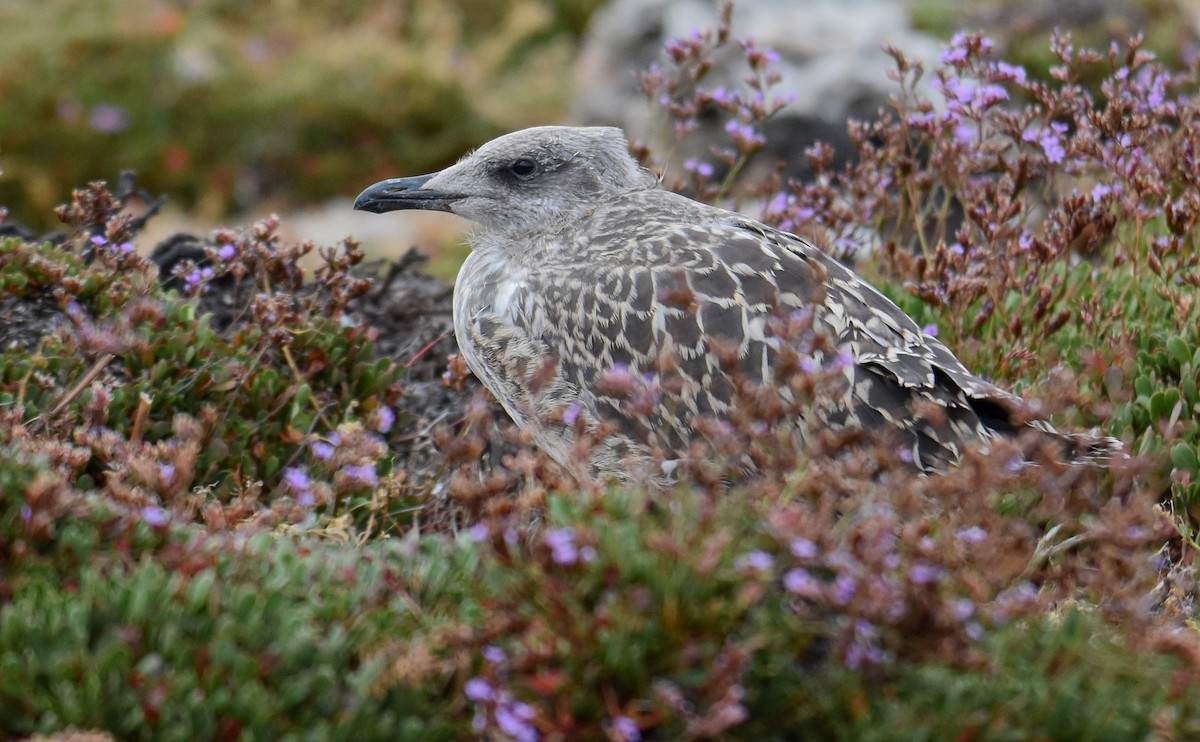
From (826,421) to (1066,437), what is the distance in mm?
756

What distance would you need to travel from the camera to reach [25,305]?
5691mm

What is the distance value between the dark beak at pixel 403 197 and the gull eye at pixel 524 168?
0.26 metres

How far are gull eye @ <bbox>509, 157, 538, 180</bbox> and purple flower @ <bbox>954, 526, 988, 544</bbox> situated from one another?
291 centimetres

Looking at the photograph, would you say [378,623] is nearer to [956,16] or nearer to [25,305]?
[25,305]

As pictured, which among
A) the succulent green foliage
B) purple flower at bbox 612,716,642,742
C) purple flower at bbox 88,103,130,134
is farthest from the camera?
purple flower at bbox 88,103,130,134

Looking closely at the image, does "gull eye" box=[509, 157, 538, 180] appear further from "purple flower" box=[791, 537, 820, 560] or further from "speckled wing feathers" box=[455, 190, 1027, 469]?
"purple flower" box=[791, 537, 820, 560]

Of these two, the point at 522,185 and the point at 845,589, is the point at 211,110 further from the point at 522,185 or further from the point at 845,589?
the point at 845,589

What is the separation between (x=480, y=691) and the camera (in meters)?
2.96

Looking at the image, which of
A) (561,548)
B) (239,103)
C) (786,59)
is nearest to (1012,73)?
(561,548)

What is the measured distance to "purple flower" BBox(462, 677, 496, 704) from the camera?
9.71ft

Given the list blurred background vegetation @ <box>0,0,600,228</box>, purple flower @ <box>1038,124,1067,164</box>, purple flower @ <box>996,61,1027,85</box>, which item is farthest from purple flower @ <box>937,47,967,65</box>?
blurred background vegetation @ <box>0,0,600,228</box>

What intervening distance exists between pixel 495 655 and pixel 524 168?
10.1 feet

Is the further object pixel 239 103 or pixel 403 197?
pixel 239 103

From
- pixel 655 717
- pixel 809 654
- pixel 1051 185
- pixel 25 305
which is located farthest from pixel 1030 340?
pixel 25 305
